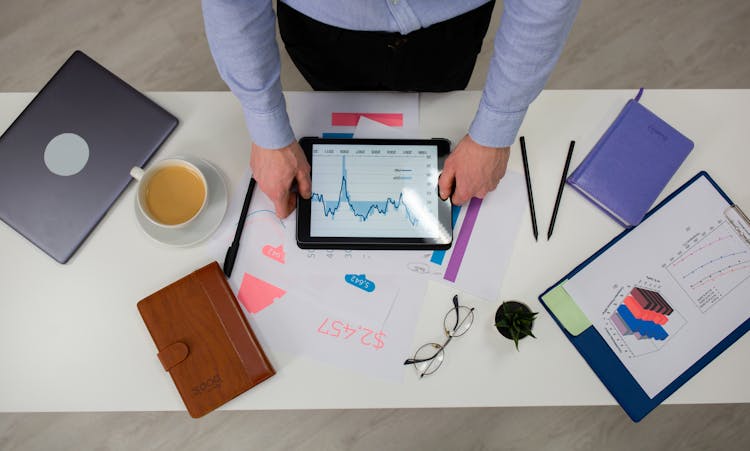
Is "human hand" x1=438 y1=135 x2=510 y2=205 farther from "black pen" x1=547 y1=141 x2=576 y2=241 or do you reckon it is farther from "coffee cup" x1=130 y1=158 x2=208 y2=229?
"coffee cup" x1=130 y1=158 x2=208 y2=229

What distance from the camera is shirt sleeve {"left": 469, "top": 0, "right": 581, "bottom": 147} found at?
0.62m

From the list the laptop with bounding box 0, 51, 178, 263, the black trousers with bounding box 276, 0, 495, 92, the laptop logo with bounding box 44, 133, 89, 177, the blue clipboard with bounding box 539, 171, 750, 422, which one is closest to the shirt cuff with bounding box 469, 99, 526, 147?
the black trousers with bounding box 276, 0, 495, 92

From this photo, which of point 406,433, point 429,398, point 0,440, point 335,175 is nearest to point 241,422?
point 406,433

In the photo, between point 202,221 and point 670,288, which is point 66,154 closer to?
point 202,221

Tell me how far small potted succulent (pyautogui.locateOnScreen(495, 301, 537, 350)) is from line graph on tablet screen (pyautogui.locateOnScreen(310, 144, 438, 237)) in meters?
0.19

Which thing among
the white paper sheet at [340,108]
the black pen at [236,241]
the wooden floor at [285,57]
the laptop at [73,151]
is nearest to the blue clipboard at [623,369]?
the white paper sheet at [340,108]

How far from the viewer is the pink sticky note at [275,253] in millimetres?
848

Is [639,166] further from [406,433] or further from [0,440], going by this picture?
[0,440]

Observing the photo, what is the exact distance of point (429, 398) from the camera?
2.71 feet

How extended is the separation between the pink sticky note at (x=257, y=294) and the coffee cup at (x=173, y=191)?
0.51 feet

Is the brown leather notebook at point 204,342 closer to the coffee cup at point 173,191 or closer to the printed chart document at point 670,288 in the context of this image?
the coffee cup at point 173,191

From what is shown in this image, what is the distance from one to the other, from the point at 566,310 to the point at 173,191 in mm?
717

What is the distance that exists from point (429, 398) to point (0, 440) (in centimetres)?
152

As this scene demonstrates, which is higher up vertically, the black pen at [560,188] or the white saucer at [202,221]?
the black pen at [560,188]
